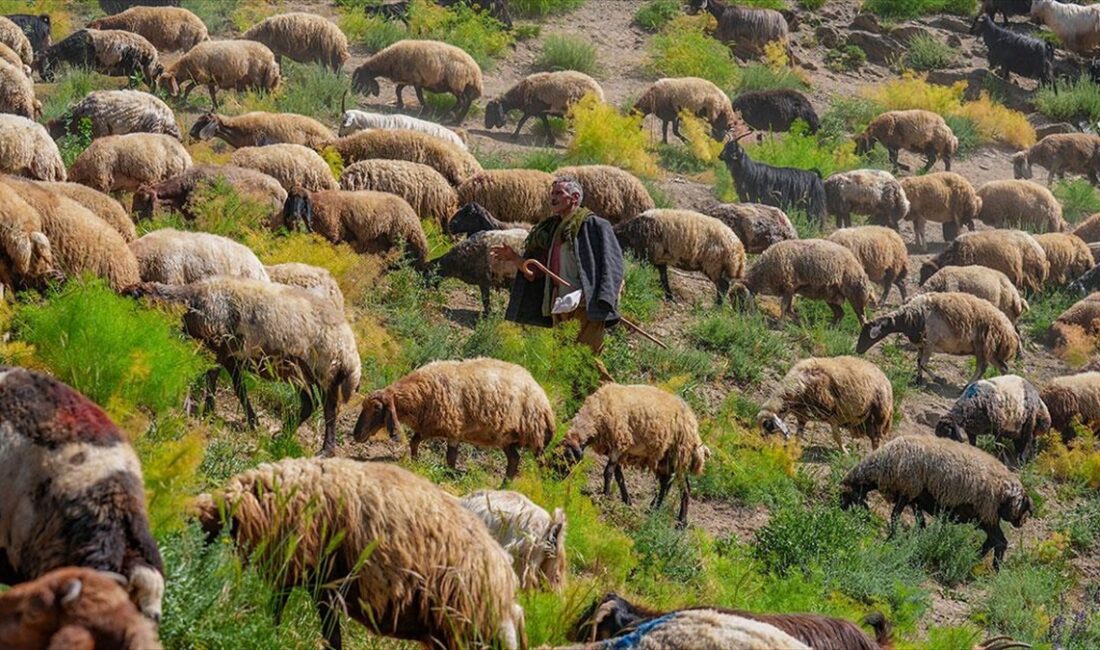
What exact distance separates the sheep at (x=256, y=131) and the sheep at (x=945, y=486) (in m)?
7.65

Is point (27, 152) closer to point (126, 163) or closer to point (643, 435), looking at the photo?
point (126, 163)

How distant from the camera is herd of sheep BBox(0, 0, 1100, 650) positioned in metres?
5.14

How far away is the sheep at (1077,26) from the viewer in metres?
31.7

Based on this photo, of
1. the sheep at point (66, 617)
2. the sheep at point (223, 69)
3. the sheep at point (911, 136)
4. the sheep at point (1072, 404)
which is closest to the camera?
the sheep at point (66, 617)

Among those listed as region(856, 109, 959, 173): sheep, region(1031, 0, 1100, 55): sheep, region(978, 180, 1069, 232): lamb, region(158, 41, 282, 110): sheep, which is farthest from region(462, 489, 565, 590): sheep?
region(1031, 0, 1100, 55): sheep

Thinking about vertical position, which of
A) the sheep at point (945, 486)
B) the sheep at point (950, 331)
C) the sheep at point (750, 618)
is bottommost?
the sheep at point (950, 331)

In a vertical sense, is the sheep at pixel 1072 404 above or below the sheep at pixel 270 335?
below

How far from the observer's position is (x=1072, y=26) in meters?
31.8

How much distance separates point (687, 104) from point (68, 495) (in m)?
19.6

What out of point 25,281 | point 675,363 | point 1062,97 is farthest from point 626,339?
point 1062,97

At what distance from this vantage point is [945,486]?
12039 mm

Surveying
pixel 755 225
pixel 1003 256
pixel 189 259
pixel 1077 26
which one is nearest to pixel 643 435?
pixel 189 259

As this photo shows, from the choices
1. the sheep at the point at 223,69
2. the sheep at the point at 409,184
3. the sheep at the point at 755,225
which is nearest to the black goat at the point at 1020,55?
the sheep at the point at 755,225

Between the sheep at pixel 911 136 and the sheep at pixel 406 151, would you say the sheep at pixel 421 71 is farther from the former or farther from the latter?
the sheep at pixel 911 136
